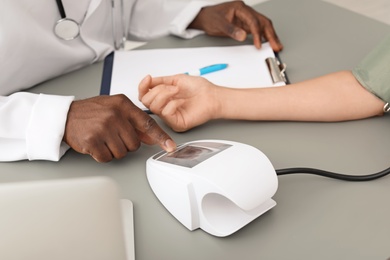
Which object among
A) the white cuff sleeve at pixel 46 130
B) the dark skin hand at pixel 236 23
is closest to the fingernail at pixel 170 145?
the white cuff sleeve at pixel 46 130

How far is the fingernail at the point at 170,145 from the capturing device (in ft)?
2.60

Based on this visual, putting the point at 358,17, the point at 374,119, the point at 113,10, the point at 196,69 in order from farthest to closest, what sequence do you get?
the point at 358,17
the point at 113,10
the point at 196,69
the point at 374,119

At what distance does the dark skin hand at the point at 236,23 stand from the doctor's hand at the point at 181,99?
0.85 ft

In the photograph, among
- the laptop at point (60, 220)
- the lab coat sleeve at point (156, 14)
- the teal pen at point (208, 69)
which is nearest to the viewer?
the laptop at point (60, 220)

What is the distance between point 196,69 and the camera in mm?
1053

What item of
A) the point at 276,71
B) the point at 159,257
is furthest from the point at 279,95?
the point at 159,257

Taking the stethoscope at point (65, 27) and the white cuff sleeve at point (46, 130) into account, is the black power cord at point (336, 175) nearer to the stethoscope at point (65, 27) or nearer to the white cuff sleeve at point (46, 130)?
the white cuff sleeve at point (46, 130)

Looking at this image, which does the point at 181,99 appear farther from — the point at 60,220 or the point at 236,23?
the point at 60,220

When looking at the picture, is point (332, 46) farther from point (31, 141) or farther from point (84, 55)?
point (31, 141)

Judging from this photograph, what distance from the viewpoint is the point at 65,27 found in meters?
1.05

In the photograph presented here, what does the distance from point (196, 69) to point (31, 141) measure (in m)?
0.37

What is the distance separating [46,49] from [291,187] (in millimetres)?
550

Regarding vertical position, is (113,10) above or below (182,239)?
above

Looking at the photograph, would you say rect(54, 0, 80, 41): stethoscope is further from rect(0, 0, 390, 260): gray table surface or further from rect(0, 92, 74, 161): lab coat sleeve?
rect(0, 92, 74, 161): lab coat sleeve
